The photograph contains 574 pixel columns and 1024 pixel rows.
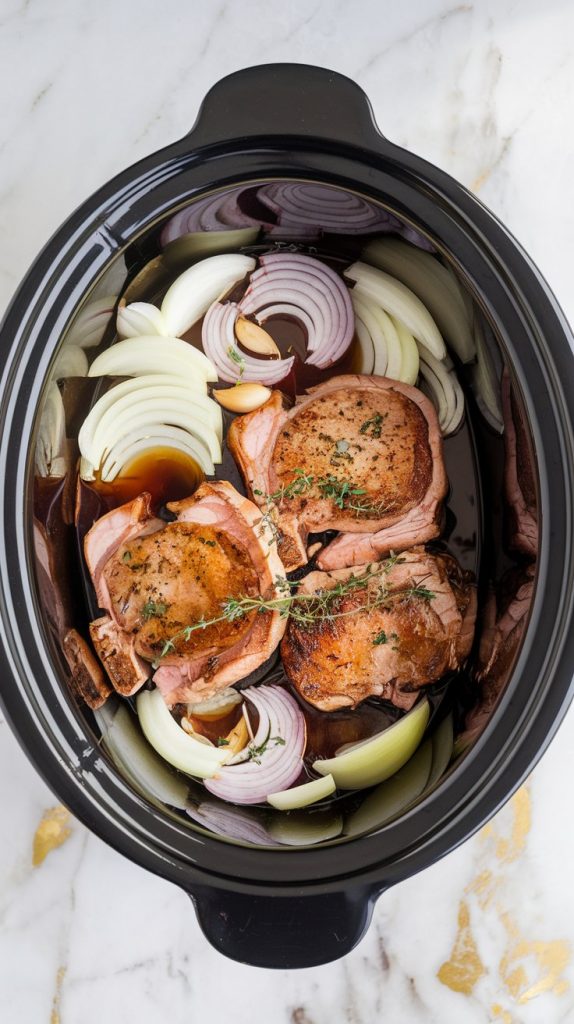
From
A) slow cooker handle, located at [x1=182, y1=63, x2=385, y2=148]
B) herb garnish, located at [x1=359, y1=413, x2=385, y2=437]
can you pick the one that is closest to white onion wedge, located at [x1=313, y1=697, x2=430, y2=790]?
herb garnish, located at [x1=359, y1=413, x2=385, y2=437]

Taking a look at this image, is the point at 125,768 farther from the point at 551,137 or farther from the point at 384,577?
the point at 551,137

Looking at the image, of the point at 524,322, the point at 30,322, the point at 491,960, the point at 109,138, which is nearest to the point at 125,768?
the point at 30,322

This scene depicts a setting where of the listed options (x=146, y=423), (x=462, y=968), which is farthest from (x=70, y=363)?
(x=462, y=968)

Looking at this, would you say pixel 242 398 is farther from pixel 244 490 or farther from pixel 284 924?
pixel 284 924

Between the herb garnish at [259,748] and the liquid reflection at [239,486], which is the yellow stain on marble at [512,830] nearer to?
the liquid reflection at [239,486]

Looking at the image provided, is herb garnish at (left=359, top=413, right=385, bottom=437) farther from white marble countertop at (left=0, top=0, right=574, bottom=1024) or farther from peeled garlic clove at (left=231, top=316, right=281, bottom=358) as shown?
white marble countertop at (left=0, top=0, right=574, bottom=1024)

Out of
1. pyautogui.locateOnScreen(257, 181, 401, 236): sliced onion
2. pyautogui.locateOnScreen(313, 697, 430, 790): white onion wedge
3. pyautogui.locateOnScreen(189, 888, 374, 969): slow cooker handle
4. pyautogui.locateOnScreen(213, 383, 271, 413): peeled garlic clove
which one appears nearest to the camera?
pyautogui.locateOnScreen(189, 888, 374, 969): slow cooker handle

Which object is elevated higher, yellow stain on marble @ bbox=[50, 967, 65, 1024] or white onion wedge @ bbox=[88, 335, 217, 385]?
white onion wedge @ bbox=[88, 335, 217, 385]
